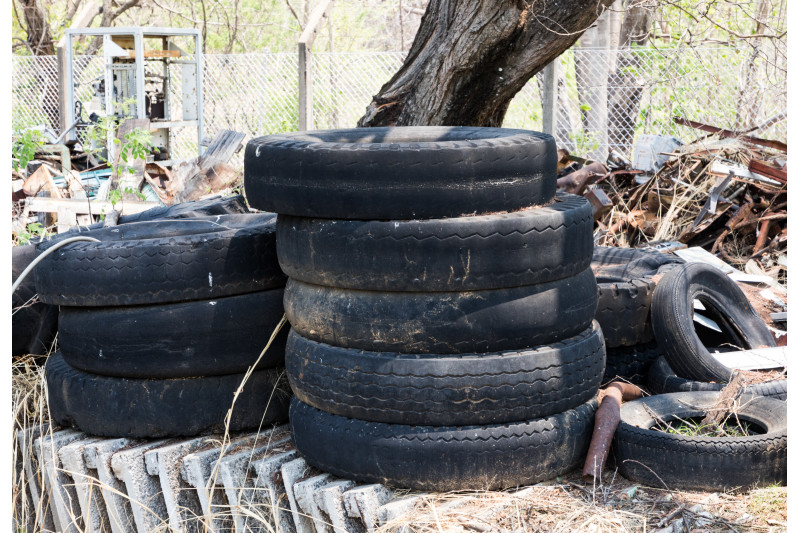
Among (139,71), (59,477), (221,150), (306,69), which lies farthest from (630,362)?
(139,71)

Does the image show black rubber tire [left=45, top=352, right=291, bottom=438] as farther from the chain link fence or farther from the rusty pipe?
the chain link fence

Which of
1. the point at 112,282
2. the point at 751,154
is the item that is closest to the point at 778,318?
the point at 751,154

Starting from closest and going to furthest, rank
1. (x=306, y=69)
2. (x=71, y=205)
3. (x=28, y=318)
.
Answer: (x=28, y=318)
(x=71, y=205)
(x=306, y=69)

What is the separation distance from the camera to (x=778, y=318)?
4984 millimetres

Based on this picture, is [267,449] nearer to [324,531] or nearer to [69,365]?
[324,531]

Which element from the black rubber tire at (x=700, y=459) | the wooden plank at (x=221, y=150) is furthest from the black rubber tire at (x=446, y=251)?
the wooden plank at (x=221, y=150)

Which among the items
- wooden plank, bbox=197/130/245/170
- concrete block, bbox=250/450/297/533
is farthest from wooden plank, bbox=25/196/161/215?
concrete block, bbox=250/450/297/533

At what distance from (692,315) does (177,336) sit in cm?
250

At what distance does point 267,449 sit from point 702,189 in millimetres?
5584

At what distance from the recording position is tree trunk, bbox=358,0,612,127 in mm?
4695

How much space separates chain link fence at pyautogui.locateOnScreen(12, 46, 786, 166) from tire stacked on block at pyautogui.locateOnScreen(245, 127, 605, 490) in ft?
22.2

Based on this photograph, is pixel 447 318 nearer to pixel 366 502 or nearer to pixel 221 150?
pixel 366 502

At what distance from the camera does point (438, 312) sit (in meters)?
2.78

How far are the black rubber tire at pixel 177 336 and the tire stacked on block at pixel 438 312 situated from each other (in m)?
0.50
